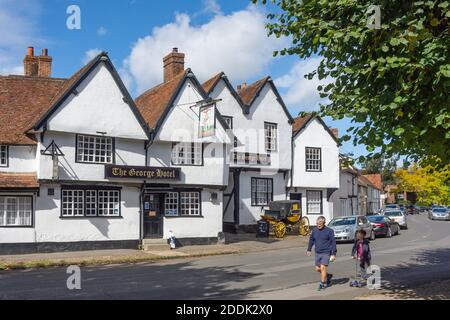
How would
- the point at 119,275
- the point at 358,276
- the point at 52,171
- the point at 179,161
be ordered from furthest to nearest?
1. the point at 179,161
2. the point at 52,171
3. the point at 119,275
4. the point at 358,276

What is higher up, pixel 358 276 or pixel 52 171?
pixel 52 171

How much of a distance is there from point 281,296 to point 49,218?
13920 millimetres

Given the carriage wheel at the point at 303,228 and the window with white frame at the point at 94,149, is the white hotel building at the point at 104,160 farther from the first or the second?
the carriage wheel at the point at 303,228

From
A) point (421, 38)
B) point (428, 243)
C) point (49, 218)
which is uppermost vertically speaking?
point (421, 38)

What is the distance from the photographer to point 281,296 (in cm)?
1191

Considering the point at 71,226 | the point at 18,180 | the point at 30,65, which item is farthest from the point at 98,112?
the point at 30,65

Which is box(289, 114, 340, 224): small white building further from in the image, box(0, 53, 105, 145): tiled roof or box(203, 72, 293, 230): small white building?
box(0, 53, 105, 145): tiled roof

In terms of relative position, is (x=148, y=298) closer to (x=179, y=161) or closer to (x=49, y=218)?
(x=49, y=218)

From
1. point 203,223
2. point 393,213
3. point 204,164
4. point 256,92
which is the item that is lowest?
point 393,213

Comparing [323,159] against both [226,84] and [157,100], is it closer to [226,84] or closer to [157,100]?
[226,84]

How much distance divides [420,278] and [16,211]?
16.4m

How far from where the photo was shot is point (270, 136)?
3266 centimetres

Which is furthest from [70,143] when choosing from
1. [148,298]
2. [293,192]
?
[293,192]

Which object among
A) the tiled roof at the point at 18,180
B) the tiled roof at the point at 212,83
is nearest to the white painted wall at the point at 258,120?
the tiled roof at the point at 212,83
